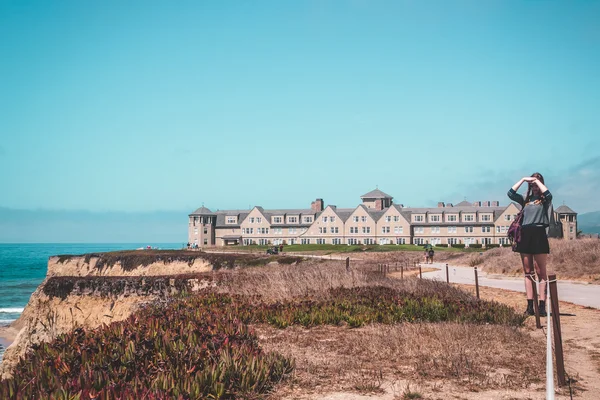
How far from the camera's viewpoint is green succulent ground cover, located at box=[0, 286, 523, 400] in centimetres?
539

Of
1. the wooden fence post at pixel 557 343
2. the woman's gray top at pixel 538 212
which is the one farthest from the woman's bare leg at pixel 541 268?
the wooden fence post at pixel 557 343

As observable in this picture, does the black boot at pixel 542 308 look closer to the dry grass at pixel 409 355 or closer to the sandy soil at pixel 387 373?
the sandy soil at pixel 387 373

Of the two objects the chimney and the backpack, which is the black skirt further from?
the chimney

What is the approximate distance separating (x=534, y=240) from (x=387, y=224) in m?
81.5

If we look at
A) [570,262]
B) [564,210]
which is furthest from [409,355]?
[564,210]

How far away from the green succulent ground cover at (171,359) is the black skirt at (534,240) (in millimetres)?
1447

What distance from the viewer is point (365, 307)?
11.5 metres

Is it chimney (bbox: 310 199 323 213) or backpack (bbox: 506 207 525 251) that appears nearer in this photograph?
backpack (bbox: 506 207 525 251)

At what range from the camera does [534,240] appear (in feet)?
32.2

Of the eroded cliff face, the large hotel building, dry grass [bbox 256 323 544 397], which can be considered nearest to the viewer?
dry grass [bbox 256 323 544 397]

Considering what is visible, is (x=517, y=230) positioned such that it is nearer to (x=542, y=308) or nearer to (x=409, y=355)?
(x=542, y=308)

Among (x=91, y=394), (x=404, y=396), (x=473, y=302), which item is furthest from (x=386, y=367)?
(x=473, y=302)

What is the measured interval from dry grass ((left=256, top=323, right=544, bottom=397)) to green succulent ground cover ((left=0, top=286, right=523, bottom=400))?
505mm

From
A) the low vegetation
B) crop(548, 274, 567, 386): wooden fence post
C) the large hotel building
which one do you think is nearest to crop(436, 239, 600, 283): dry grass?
the low vegetation
